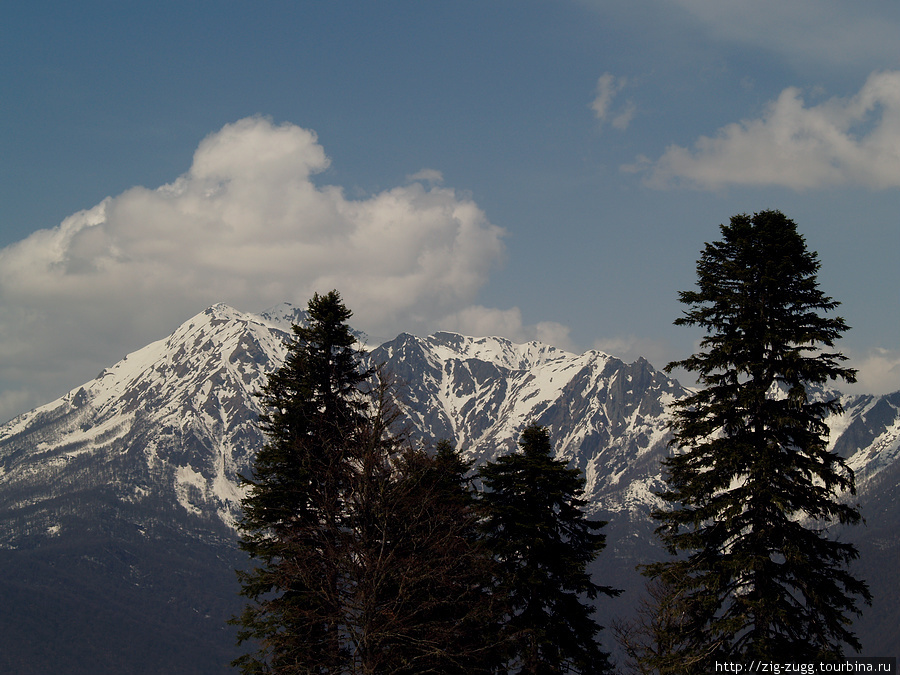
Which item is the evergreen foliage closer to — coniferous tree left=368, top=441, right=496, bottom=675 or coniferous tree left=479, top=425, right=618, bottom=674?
coniferous tree left=368, top=441, right=496, bottom=675

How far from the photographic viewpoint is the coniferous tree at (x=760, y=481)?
71.7ft

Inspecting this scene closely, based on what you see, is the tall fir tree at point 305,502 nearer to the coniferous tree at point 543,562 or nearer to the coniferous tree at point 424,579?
the coniferous tree at point 424,579

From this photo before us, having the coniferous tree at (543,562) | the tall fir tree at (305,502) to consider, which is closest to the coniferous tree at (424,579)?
the tall fir tree at (305,502)

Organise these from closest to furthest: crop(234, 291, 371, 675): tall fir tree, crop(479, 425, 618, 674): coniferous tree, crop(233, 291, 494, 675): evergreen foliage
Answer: crop(233, 291, 494, 675): evergreen foliage
crop(234, 291, 371, 675): tall fir tree
crop(479, 425, 618, 674): coniferous tree

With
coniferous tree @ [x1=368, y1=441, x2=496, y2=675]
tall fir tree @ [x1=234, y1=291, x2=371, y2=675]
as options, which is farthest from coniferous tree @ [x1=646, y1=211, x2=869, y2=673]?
tall fir tree @ [x1=234, y1=291, x2=371, y2=675]

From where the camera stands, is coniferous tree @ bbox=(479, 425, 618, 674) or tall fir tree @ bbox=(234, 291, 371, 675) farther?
coniferous tree @ bbox=(479, 425, 618, 674)

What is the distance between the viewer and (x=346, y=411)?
2933cm

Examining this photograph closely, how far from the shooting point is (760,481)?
22438 millimetres

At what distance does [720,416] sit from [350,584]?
39.4 feet

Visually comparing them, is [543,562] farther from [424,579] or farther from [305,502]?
[305,502]

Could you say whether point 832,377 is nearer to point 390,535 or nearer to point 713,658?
point 713,658

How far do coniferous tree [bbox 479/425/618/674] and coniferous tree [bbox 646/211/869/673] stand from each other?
6200 mm

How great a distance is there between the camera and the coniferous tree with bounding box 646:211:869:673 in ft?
71.7

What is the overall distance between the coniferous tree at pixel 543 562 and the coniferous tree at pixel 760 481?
6.20 metres
